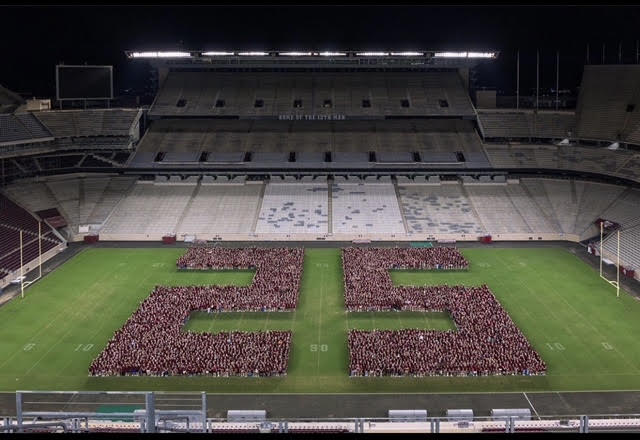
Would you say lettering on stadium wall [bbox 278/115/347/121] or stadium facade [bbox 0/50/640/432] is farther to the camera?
lettering on stadium wall [bbox 278/115/347/121]

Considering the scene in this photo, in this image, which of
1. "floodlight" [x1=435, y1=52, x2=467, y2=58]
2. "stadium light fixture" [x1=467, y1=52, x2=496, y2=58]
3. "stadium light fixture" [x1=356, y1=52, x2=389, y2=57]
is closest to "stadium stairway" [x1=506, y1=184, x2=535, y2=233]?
"stadium light fixture" [x1=467, y1=52, x2=496, y2=58]

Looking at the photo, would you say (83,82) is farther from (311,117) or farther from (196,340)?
(196,340)

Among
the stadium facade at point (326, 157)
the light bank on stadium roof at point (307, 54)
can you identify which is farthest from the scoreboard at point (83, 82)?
the light bank on stadium roof at point (307, 54)

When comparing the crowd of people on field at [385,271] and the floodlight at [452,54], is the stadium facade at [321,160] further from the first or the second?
the crowd of people on field at [385,271]

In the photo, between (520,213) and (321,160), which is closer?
(520,213)

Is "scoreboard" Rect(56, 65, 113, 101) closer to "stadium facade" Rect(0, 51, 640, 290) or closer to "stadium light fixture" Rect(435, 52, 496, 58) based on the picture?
"stadium facade" Rect(0, 51, 640, 290)

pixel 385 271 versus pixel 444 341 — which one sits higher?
pixel 385 271

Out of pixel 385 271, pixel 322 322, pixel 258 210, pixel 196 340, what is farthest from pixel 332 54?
pixel 196 340
